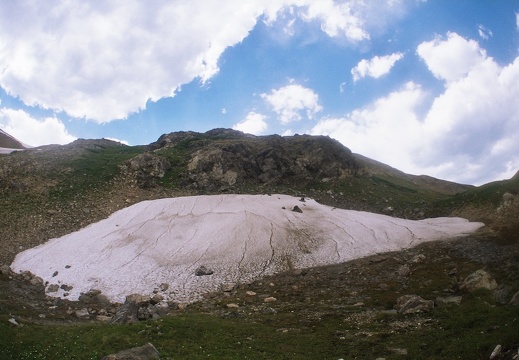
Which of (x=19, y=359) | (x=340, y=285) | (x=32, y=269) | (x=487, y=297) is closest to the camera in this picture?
(x=19, y=359)

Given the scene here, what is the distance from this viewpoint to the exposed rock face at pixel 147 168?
80.9 metres

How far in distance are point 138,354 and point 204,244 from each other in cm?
2980

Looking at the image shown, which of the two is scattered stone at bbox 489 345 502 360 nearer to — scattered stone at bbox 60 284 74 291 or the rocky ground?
the rocky ground

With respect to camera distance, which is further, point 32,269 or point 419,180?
point 419,180

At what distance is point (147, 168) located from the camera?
86.2 m

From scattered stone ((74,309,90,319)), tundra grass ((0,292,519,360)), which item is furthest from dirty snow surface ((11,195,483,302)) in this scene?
tundra grass ((0,292,519,360))

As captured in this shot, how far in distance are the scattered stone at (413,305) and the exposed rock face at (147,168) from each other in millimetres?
61228

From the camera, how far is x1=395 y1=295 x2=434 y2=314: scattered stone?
29.6 metres

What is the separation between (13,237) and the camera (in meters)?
53.1

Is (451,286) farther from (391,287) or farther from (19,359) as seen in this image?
(19,359)

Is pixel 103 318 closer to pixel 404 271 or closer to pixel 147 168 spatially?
pixel 404 271

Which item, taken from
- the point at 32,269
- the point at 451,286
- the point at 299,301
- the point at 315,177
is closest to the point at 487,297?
the point at 451,286

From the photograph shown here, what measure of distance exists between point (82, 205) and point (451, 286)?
5873cm

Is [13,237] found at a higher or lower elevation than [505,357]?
higher
